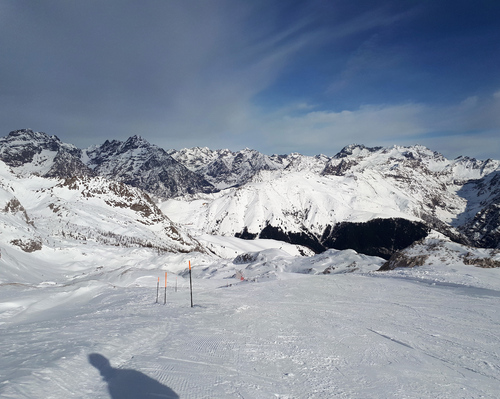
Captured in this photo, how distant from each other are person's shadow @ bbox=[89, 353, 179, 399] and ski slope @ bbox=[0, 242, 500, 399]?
0.04 metres

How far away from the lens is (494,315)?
45.2 ft

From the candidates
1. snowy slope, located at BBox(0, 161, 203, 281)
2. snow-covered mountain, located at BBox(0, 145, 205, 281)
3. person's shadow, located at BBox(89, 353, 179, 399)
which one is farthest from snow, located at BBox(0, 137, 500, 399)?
snowy slope, located at BBox(0, 161, 203, 281)

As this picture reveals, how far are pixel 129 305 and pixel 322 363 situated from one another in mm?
14074

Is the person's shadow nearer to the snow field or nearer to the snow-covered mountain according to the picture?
the snow field

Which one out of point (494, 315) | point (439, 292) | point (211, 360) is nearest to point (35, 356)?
point (211, 360)

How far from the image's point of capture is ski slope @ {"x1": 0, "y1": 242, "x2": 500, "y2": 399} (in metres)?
7.08

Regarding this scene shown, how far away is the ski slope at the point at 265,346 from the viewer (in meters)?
7.08

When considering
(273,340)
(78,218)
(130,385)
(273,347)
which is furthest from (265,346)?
(78,218)

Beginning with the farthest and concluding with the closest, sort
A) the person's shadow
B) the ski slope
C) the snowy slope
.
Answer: the snowy slope, the ski slope, the person's shadow

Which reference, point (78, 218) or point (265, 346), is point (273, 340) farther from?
point (78, 218)

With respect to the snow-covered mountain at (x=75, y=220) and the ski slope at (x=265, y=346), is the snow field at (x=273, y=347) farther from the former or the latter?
the snow-covered mountain at (x=75, y=220)

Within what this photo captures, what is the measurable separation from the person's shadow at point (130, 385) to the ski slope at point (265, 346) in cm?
4

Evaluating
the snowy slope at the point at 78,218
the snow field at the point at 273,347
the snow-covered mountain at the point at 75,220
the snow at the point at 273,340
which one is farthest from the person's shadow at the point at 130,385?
the snowy slope at the point at 78,218

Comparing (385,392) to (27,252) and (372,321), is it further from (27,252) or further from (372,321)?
(27,252)
